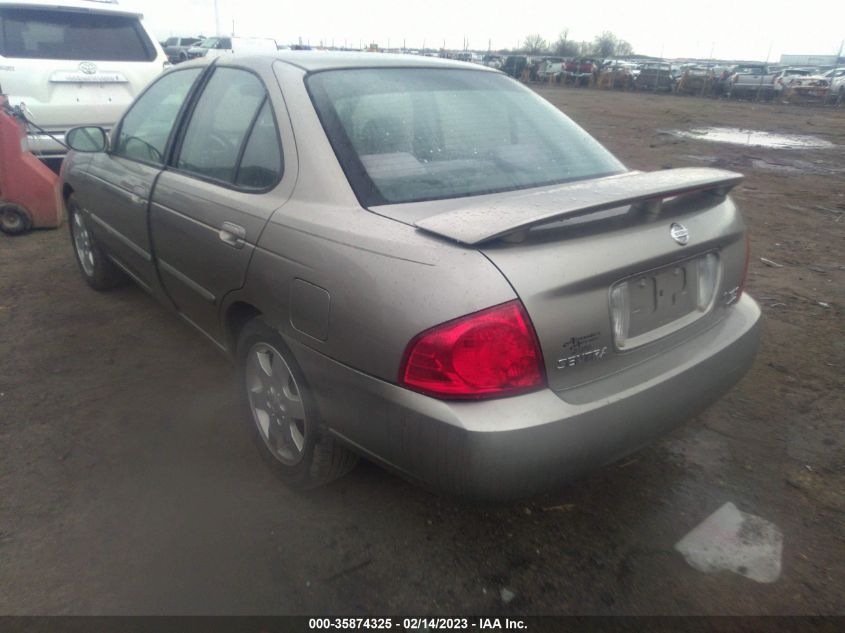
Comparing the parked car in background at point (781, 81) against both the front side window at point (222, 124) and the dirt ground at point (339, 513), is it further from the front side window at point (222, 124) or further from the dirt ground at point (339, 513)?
the front side window at point (222, 124)

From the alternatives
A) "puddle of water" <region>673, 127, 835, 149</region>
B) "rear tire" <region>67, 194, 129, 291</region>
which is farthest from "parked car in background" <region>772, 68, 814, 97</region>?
"rear tire" <region>67, 194, 129, 291</region>

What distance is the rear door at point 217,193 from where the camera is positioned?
252 cm

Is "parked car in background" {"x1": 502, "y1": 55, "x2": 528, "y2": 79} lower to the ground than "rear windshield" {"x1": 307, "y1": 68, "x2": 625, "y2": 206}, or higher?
higher

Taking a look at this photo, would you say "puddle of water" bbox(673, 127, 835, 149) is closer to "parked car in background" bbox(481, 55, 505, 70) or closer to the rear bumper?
the rear bumper

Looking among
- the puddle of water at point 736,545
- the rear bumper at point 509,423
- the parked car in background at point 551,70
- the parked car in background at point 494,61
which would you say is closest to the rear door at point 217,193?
the rear bumper at point 509,423

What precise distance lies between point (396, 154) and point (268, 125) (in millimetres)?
574

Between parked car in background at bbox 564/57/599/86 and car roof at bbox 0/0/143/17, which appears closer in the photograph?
car roof at bbox 0/0/143/17

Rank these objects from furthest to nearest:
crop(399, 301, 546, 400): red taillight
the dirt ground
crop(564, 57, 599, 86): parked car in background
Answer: crop(564, 57, 599, 86): parked car in background < the dirt ground < crop(399, 301, 546, 400): red taillight

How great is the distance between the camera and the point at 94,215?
4258 mm

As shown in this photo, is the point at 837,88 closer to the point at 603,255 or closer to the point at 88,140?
the point at 88,140

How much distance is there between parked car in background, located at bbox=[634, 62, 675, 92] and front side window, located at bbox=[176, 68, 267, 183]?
3464cm

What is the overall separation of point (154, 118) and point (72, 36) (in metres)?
4.50

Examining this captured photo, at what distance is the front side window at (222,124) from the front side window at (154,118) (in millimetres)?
246

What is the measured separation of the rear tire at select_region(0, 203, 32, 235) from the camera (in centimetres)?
609
